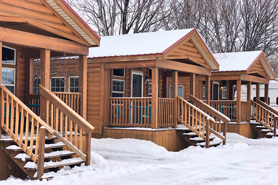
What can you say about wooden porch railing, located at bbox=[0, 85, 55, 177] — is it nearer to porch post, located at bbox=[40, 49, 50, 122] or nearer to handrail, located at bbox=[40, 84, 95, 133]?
handrail, located at bbox=[40, 84, 95, 133]

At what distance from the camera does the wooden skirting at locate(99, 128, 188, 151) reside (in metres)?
14.4

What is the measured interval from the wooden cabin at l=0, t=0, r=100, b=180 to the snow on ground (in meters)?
0.52

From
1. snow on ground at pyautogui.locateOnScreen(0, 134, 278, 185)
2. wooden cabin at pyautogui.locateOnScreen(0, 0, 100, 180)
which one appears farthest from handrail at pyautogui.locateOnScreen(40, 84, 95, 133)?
snow on ground at pyautogui.locateOnScreen(0, 134, 278, 185)

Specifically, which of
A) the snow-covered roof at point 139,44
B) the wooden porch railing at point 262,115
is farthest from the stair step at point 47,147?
the wooden porch railing at point 262,115

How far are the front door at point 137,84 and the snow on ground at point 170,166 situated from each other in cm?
412

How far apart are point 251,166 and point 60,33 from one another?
20.7 ft

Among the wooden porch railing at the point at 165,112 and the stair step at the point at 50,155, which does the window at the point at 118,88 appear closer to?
the wooden porch railing at the point at 165,112

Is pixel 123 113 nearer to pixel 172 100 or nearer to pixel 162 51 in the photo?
pixel 172 100

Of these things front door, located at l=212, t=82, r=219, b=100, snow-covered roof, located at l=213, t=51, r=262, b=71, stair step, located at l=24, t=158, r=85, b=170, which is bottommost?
stair step, located at l=24, t=158, r=85, b=170

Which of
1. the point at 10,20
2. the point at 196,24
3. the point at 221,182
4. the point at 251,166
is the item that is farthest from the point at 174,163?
the point at 196,24

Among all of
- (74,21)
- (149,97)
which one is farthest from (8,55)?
(149,97)

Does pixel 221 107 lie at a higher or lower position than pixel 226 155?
higher

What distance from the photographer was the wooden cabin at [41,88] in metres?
9.23

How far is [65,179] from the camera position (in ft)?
29.4
